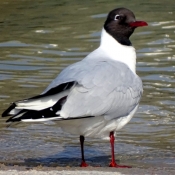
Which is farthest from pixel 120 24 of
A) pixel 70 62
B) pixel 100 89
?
pixel 70 62

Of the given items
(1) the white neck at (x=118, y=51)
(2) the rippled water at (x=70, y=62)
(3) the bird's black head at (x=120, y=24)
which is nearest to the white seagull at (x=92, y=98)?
(1) the white neck at (x=118, y=51)

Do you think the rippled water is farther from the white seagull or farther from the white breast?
the white breast

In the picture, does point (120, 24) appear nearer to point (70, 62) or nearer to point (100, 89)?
point (100, 89)

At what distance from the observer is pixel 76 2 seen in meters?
19.2

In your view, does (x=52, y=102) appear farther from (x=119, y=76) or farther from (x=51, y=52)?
(x=51, y=52)

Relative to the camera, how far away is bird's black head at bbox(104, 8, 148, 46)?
25.8 feet

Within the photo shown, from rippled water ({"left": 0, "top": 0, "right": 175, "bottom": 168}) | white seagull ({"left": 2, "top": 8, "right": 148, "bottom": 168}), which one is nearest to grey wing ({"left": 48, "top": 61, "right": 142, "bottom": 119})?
white seagull ({"left": 2, "top": 8, "right": 148, "bottom": 168})

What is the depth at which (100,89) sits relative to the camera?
6.93 meters

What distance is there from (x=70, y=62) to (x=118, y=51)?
5243 millimetres

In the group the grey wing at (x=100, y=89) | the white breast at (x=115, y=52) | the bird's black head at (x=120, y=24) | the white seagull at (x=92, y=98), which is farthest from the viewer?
the bird's black head at (x=120, y=24)

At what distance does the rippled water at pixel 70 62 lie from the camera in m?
8.55

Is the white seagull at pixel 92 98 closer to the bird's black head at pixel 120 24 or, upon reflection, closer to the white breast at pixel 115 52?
the white breast at pixel 115 52

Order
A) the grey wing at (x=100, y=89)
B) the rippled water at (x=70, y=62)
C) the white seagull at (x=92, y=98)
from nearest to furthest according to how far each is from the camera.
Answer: the white seagull at (x=92, y=98), the grey wing at (x=100, y=89), the rippled water at (x=70, y=62)

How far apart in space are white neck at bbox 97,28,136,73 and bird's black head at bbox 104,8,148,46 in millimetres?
76
